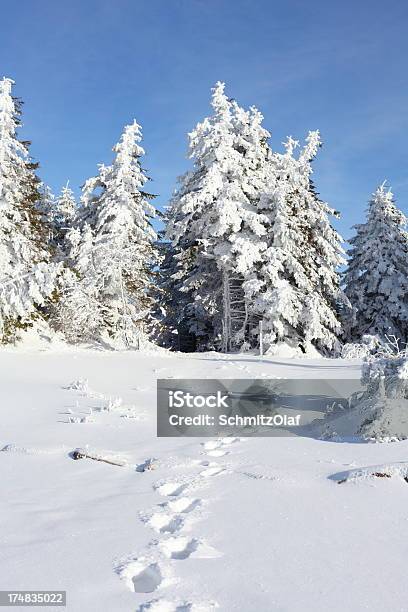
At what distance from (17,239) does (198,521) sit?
20.5 metres

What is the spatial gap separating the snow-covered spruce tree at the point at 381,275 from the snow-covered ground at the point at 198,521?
22169 mm

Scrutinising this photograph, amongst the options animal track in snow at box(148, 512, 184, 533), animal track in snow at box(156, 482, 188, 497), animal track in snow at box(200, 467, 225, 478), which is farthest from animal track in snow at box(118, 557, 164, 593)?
animal track in snow at box(200, 467, 225, 478)

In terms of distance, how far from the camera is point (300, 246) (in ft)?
80.9

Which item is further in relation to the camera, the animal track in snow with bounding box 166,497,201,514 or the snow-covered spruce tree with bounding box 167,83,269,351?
the snow-covered spruce tree with bounding box 167,83,269,351

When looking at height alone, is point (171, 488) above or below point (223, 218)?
below

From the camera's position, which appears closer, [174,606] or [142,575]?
[174,606]

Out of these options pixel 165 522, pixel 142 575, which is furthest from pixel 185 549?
pixel 165 522

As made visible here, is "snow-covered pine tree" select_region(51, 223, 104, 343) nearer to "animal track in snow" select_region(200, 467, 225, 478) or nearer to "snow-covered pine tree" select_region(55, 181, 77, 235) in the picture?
"snow-covered pine tree" select_region(55, 181, 77, 235)

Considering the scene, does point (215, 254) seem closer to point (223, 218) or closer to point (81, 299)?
point (223, 218)

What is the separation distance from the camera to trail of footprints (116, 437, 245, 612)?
276cm

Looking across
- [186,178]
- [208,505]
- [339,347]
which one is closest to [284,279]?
[339,347]

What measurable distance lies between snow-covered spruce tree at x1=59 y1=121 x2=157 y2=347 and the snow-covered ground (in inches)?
609

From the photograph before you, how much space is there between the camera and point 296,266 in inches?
911

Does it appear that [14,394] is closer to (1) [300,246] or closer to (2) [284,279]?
(2) [284,279]
